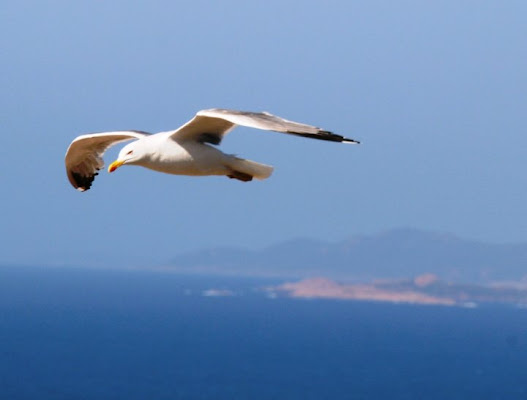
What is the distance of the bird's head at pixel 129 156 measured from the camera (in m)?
12.0

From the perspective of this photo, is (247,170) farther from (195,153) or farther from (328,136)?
(328,136)

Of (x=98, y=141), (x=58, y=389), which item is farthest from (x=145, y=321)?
(x=98, y=141)

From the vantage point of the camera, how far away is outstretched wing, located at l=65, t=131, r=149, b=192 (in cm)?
1498

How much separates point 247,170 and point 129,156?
1498 millimetres

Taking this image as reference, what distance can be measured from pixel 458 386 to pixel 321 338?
156 ft

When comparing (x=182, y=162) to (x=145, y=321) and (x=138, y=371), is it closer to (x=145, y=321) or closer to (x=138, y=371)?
(x=138, y=371)

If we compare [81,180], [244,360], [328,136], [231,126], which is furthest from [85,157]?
[244,360]

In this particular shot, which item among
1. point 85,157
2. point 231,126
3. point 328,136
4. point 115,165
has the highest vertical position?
point 85,157

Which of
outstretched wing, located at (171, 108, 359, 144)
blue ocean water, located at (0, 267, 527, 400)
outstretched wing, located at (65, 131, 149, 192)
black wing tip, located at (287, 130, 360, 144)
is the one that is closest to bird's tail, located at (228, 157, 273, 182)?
outstretched wing, located at (171, 108, 359, 144)

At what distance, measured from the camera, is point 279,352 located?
153m

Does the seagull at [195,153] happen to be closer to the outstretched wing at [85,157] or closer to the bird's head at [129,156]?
the bird's head at [129,156]

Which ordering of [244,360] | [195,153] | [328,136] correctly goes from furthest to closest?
1. [244,360]
2. [195,153]
3. [328,136]

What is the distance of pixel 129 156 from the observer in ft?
39.7

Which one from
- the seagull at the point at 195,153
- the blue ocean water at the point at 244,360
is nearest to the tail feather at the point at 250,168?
the seagull at the point at 195,153
